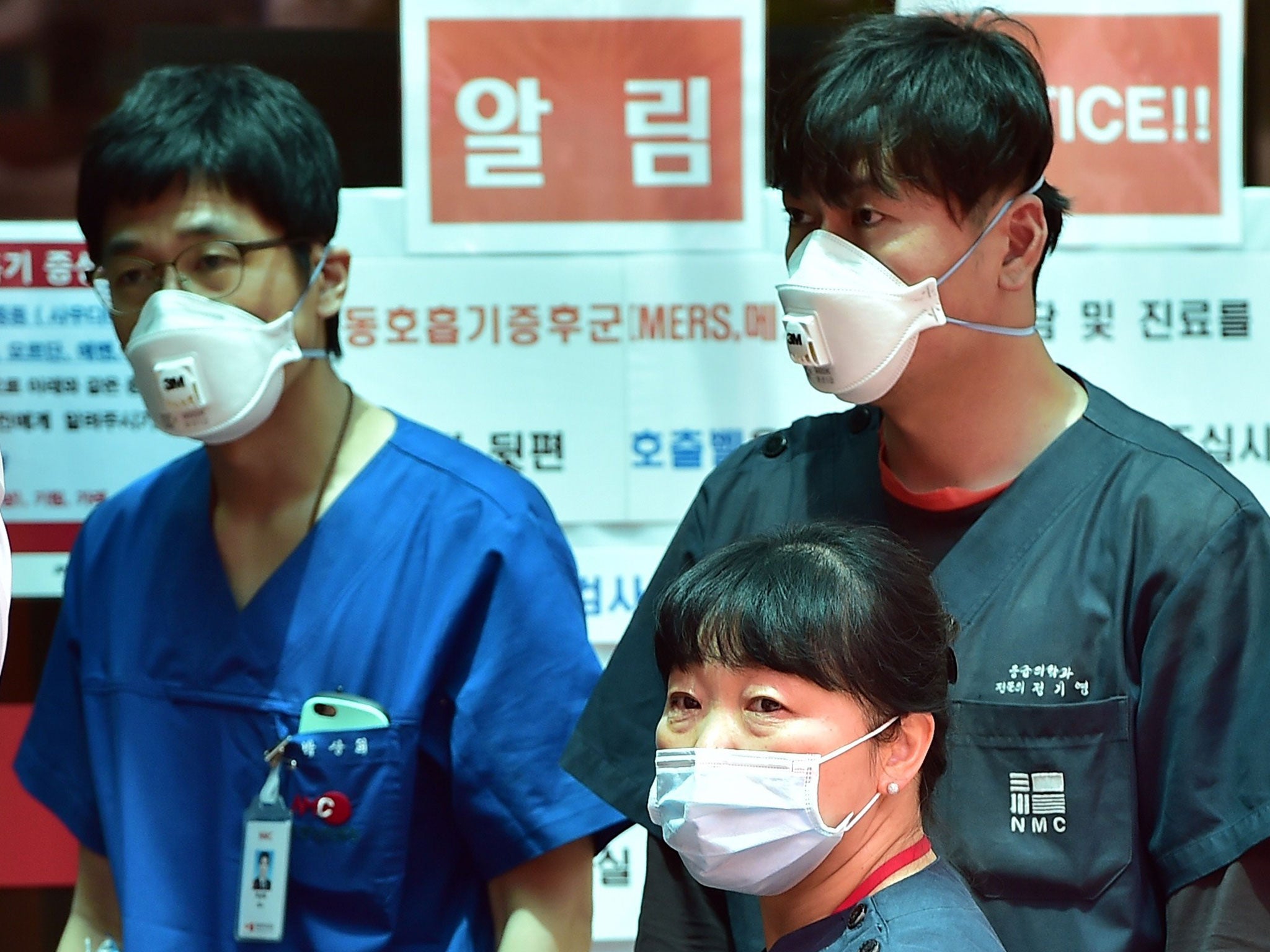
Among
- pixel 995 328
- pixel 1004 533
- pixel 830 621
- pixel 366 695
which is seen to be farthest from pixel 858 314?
pixel 366 695

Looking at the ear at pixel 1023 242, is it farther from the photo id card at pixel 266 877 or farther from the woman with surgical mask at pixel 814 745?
the photo id card at pixel 266 877

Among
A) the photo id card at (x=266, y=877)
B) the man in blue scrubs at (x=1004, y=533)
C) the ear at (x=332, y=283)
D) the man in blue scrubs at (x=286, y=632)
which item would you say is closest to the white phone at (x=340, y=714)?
the man in blue scrubs at (x=286, y=632)

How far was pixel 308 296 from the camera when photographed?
6.83ft

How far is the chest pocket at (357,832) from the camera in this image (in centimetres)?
192

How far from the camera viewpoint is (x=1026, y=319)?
5.66 feet

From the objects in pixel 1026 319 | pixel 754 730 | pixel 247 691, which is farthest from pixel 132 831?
pixel 1026 319

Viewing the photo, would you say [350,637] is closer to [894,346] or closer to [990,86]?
[894,346]

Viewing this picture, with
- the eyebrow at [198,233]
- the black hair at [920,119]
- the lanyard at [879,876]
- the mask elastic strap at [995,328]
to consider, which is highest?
the black hair at [920,119]

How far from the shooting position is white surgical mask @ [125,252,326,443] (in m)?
1.96

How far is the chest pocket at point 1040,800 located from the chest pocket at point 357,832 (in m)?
0.68

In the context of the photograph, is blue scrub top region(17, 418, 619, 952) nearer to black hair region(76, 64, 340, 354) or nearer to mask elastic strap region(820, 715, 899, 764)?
black hair region(76, 64, 340, 354)

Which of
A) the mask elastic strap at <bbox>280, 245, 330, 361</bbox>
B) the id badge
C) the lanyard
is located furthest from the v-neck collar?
the lanyard

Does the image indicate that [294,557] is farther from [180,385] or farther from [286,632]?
[180,385]

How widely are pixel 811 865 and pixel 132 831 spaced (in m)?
1.01
